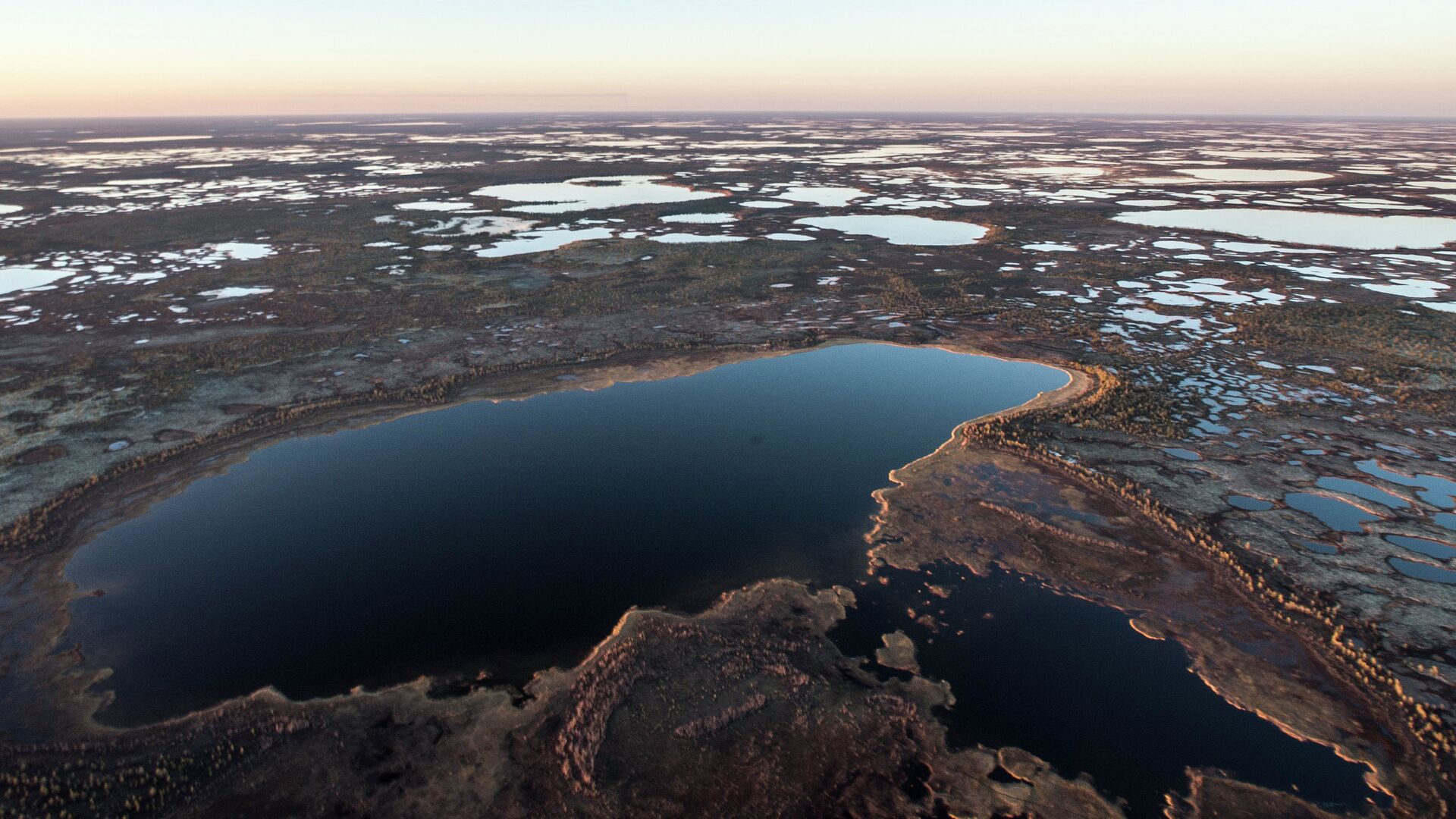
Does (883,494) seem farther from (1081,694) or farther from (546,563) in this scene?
(546,563)

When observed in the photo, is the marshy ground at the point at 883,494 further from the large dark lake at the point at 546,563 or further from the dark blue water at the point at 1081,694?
the large dark lake at the point at 546,563

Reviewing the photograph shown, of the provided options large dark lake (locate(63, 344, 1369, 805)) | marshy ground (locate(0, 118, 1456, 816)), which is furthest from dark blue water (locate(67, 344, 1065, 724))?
marshy ground (locate(0, 118, 1456, 816))

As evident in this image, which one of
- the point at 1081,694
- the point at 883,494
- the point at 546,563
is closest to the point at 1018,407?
the point at 883,494

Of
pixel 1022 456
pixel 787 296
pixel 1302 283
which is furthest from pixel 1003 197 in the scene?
pixel 1022 456

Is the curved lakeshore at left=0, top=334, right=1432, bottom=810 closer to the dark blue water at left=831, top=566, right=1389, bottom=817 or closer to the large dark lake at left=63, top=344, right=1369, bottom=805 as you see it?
the large dark lake at left=63, top=344, right=1369, bottom=805

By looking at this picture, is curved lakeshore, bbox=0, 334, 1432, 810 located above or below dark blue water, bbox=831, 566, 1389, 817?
above
